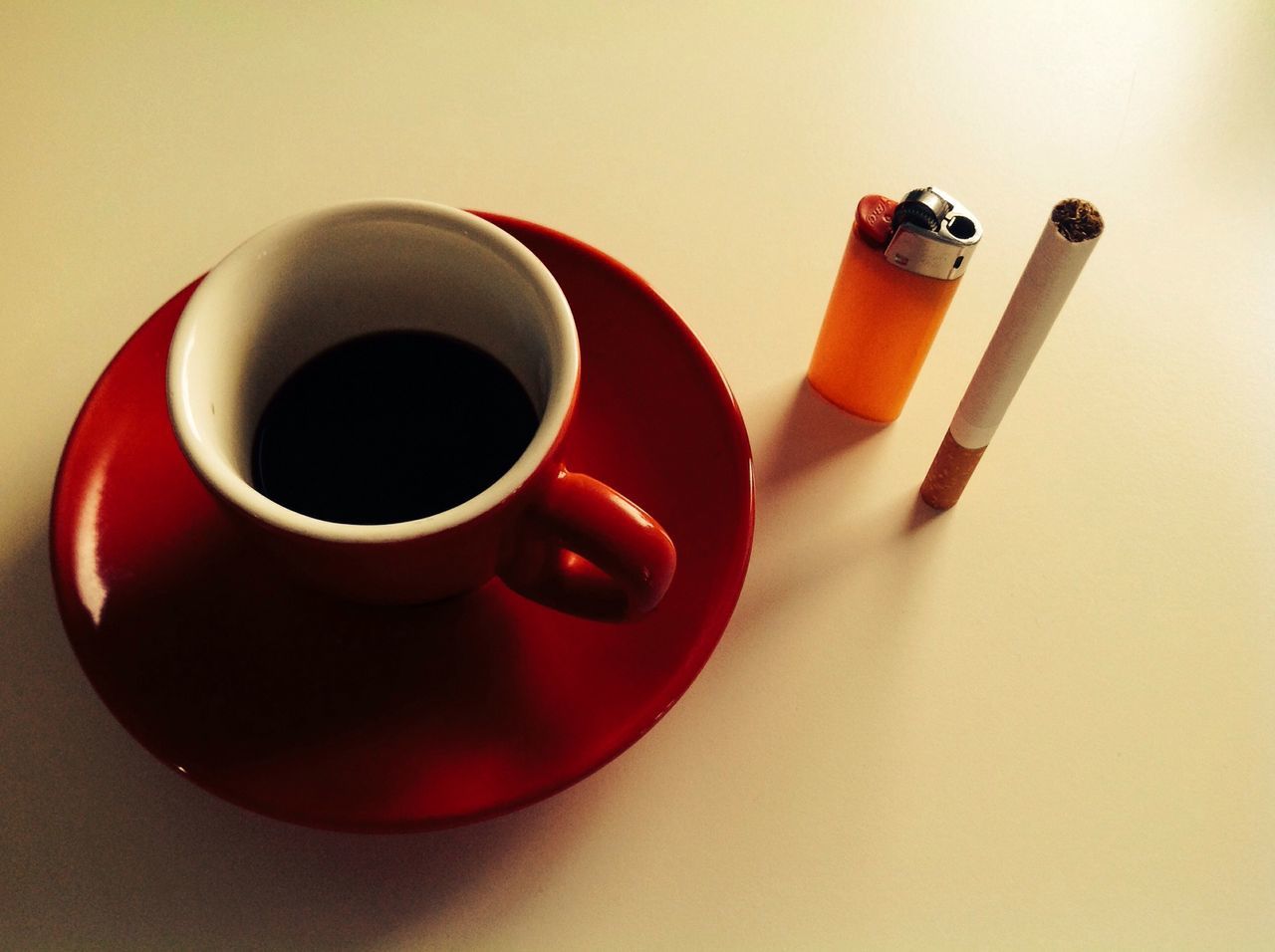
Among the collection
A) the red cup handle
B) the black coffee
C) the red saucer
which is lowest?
the red saucer

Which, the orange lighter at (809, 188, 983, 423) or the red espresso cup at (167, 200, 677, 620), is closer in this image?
the red espresso cup at (167, 200, 677, 620)

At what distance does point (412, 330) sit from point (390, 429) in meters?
0.06

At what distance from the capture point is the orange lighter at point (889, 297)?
0.54m

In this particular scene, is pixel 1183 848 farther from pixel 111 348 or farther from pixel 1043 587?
pixel 111 348

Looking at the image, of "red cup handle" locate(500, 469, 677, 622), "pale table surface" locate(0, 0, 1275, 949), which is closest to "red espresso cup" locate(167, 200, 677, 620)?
"red cup handle" locate(500, 469, 677, 622)

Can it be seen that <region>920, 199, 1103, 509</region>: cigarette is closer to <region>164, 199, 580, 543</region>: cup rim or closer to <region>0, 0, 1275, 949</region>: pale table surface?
<region>0, 0, 1275, 949</region>: pale table surface

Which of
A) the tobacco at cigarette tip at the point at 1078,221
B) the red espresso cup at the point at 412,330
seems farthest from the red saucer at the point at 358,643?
the tobacco at cigarette tip at the point at 1078,221

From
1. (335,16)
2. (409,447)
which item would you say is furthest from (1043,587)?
(335,16)

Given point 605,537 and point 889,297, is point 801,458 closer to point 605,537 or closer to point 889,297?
point 889,297

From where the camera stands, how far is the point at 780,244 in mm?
727

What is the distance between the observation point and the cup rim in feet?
1.37

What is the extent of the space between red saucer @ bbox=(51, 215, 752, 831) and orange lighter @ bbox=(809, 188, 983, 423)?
10cm

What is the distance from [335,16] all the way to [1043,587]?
0.69 m

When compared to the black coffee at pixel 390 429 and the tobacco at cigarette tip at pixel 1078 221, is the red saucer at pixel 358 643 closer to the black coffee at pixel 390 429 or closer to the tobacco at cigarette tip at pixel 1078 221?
the black coffee at pixel 390 429
